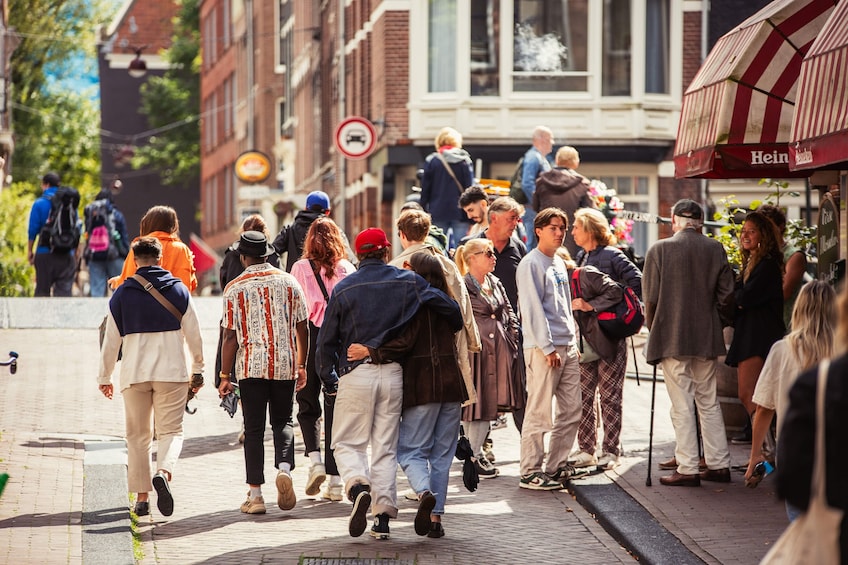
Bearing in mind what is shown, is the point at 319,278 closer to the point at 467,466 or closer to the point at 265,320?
the point at 265,320

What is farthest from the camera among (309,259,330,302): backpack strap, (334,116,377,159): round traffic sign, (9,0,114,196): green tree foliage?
(9,0,114,196): green tree foliage

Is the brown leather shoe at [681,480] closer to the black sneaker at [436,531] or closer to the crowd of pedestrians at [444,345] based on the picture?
the crowd of pedestrians at [444,345]

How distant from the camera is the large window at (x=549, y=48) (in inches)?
1109

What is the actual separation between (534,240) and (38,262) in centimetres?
739

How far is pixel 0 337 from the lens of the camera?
727 inches

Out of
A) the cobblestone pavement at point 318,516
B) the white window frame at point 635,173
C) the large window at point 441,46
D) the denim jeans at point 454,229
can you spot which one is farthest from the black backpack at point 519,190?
the white window frame at point 635,173

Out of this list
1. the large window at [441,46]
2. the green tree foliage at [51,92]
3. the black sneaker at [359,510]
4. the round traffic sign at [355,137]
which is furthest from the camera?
the green tree foliage at [51,92]

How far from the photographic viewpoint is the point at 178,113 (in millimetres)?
71312

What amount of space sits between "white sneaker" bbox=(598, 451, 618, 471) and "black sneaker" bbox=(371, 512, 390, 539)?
2904 mm

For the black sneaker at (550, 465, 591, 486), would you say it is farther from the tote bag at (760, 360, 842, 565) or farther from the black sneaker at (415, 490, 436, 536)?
the tote bag at (760, 360, 842, 565)

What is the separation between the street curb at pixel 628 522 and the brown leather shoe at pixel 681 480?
1.20ft

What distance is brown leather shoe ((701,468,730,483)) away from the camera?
10.8 metres

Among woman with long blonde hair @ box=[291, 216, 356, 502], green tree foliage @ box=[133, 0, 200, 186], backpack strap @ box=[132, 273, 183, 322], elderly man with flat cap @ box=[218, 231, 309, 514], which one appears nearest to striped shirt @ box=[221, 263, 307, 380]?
elderly man with flat cap @ box=[218, 231, 309, 514]

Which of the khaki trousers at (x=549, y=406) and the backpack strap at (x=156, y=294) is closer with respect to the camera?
the backpack strap at (x=156, y=294)
